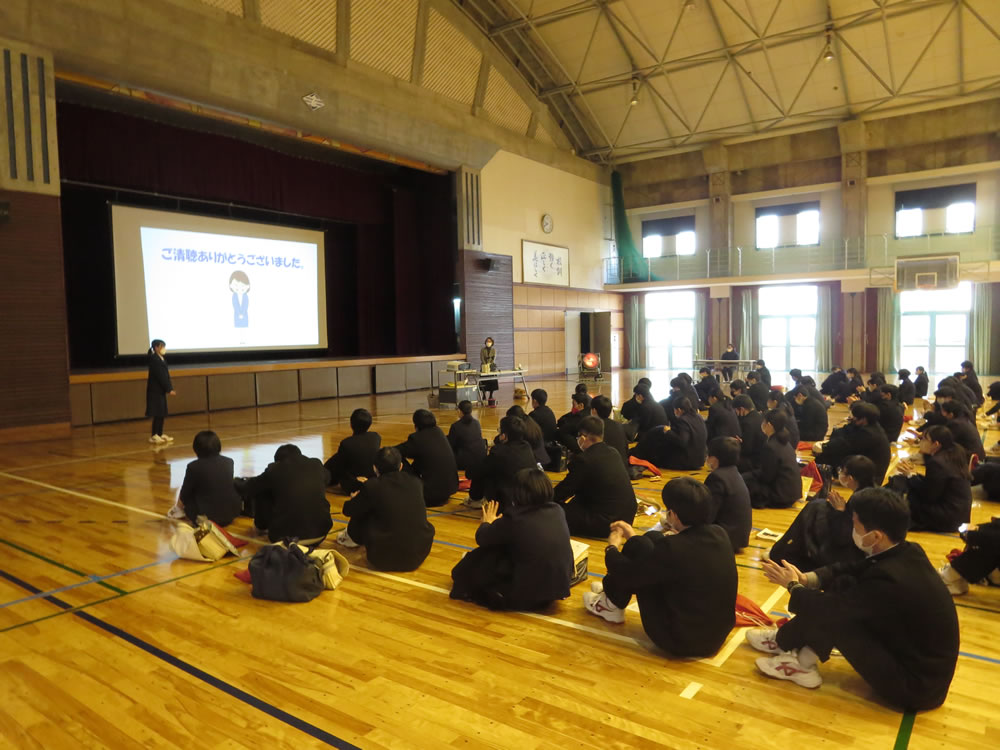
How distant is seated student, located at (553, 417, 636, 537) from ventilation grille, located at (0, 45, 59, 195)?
9584 millimetres

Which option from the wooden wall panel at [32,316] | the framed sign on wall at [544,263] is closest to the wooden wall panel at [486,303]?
the framed sign on wall at [544,263]

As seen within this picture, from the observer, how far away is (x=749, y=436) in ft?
22.4

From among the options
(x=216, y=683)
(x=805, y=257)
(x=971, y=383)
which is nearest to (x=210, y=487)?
(x=216, y=683)

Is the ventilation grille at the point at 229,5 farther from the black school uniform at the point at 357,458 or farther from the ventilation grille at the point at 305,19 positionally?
the black school uniform at the point at 357,458

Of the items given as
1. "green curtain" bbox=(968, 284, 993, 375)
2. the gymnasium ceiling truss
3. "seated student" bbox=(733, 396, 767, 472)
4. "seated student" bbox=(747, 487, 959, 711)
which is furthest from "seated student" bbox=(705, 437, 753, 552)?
"green curtain" bbox=(968, 284, 993, 375)

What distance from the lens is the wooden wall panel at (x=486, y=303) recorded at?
18.4 m

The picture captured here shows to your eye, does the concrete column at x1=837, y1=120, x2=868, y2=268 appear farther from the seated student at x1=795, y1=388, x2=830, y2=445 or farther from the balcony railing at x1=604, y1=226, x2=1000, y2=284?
the seated student at x1=795, y1=388, x2=830, y2=445

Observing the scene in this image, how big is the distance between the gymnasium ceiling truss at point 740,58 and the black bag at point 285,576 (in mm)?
17252

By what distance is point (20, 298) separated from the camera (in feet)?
32.4

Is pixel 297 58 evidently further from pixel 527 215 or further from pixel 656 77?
pixel 656 77

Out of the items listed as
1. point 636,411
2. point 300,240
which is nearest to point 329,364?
point 300,240

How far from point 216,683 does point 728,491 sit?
3.26 m

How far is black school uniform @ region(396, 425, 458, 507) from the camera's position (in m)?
5.93

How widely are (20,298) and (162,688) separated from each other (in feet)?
30.2
